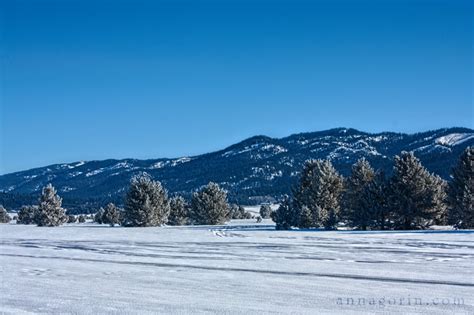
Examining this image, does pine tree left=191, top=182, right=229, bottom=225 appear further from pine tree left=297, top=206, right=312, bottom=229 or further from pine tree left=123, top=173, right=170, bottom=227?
pine tree left=297, top=206, right=312, bottom=229

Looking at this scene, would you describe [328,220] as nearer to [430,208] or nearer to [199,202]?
[430,208]

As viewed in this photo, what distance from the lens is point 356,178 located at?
40.8 metres

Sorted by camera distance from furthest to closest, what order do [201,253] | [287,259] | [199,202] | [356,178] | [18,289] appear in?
[199,202], [356,178], [201,253], [287,259], [18,289]

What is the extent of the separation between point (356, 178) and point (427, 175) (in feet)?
20.4

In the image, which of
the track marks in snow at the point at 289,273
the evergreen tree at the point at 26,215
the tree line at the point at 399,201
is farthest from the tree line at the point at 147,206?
the track marks in snow at the point at 289,273

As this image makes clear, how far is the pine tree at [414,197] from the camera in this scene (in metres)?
35.0

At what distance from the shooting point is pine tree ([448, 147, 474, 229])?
34531 mm

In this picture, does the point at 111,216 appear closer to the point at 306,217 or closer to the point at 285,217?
the point at 285,217

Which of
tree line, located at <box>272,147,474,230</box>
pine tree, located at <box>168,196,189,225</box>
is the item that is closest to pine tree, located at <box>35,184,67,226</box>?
pine tree, located at <box>168,196,189,225</box>

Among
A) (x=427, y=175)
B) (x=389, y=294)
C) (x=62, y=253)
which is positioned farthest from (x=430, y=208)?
(x=389, y=294)

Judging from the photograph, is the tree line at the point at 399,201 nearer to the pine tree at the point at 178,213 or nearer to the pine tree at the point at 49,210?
the pine tree at the point at 49,210

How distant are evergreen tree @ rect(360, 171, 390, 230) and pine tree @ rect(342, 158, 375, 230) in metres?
0.16

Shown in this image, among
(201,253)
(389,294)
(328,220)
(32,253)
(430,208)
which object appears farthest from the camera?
(328,220)

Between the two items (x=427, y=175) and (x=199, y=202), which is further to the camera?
(x=199, y=202)
